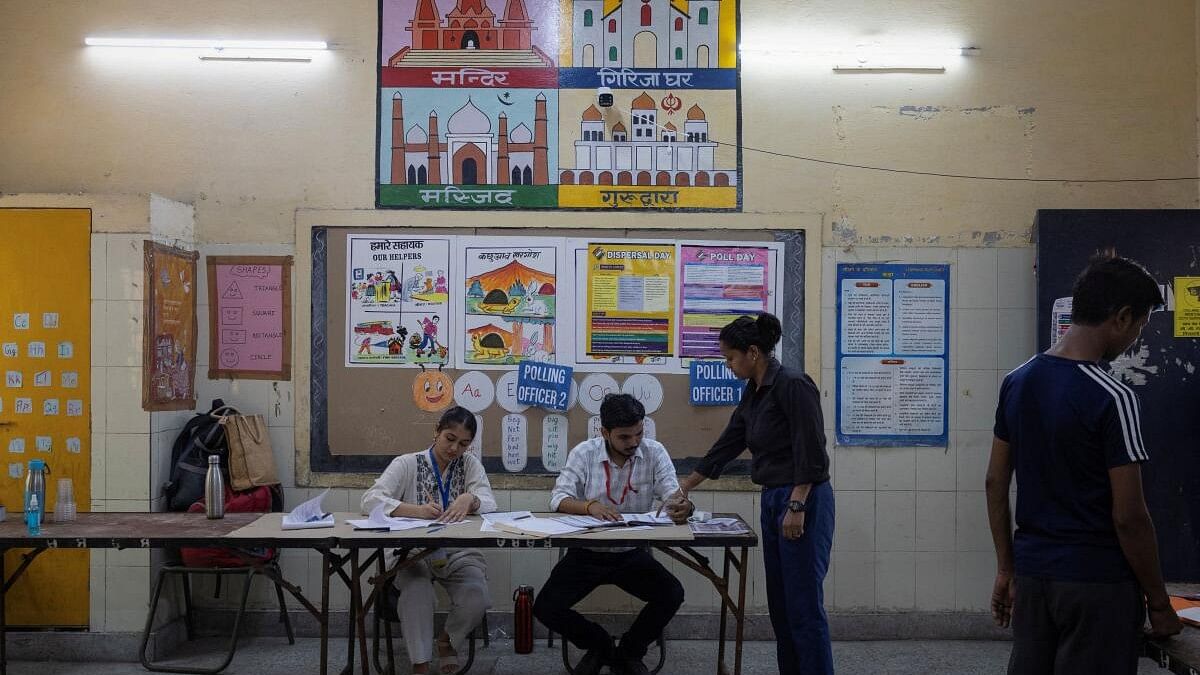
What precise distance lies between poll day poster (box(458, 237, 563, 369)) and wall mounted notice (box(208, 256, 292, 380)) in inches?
39.1

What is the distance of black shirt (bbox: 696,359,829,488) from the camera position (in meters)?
4.03

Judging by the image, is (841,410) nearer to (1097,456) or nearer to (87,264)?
(1097,456)

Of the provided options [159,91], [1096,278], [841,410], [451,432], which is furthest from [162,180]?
[1096,278]

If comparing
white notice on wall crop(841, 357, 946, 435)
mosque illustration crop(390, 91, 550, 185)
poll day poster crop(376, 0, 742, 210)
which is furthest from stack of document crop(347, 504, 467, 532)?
white notice on wall crop(841, 357, 946, 435)

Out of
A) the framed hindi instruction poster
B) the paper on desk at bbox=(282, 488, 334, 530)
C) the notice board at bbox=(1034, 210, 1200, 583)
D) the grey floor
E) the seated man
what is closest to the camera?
the paper on desk at bbox=(282, 488, 334, 530)

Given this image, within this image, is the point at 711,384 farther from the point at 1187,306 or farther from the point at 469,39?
the point at 1187,306

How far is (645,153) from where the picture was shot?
17.8 feet

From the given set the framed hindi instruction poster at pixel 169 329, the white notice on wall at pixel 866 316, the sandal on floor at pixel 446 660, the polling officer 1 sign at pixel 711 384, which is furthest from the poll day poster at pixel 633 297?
the framed hindi instruction poster at pixel 169 329

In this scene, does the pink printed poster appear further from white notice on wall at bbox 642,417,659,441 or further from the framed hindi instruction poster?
the framed hindi instruction poster

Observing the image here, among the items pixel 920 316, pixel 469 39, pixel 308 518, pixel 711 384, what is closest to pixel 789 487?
pixel 711 384

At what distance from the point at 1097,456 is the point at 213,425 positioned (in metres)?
4.21

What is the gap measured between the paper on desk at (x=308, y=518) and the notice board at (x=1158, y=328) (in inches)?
145

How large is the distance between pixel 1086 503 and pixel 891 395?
9.31 feet

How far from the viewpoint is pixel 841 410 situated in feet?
17.7
